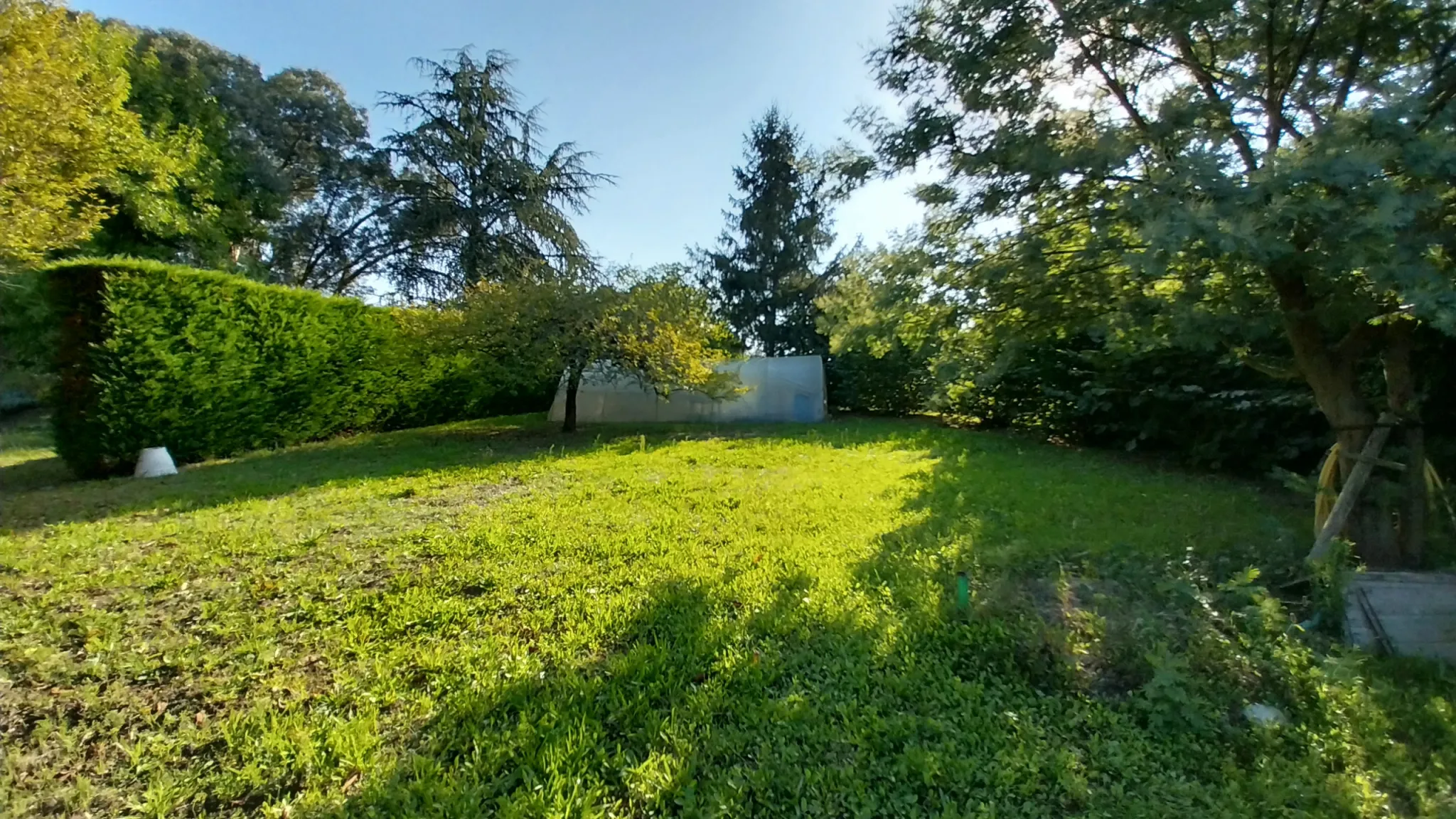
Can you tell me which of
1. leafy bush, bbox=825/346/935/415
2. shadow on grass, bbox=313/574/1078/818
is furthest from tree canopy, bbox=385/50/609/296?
shadow on grass, bbox=313/574/1078/818

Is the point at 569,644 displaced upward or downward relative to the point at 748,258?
downward

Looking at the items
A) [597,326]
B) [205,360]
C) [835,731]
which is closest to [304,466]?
[205,360]

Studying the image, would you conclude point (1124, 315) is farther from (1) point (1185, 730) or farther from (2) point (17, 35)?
(2) point (17, 35)

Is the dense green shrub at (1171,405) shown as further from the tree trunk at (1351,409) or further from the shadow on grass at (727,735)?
the shadow on grass at (727,735)

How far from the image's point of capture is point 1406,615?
290 centimetres

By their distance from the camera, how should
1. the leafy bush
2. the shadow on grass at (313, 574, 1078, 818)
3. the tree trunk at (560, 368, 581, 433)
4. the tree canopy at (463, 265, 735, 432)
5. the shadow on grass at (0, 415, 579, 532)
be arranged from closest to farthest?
the shadow on grass at (313, 574, 1078, 818) → the shadow on grass at (0, 415, 579, 532) → the tree canopy at (463, 265, 735, 432) → the tree trunk at (560, 368, 581, 433) → the leafy bush

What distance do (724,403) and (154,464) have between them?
8961 mm

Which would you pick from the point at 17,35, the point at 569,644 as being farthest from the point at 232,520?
the point at 17,35

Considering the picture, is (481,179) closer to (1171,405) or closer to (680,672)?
(1171,405)

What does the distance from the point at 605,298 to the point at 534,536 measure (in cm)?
553

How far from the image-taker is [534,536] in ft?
13.4

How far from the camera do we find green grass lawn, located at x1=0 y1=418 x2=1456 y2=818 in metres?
1.76

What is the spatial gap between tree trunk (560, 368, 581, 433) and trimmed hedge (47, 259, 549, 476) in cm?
171

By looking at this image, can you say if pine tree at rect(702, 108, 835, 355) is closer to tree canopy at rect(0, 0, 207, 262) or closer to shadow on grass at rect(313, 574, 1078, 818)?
tree canopy at rect(0, 0, 207, 262)
